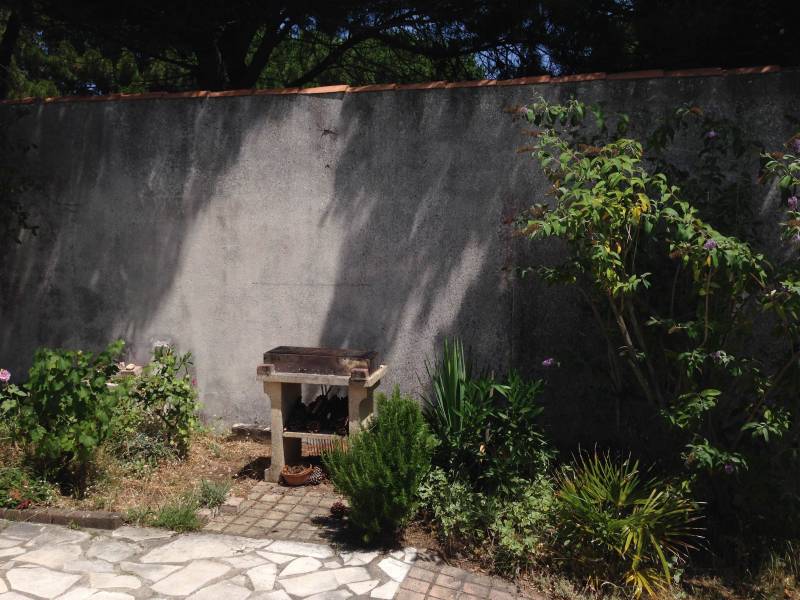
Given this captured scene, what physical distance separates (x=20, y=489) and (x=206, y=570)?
1.55 metres

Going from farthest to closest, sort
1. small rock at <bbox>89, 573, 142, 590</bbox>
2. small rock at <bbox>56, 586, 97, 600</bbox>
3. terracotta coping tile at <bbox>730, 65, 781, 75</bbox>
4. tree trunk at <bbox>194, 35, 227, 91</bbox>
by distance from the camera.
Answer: tree trunk at <bbox>194, 35, 227, 91</bbox>
terracotta coping tile at <bbox>730, 65, 781, 75</bbox>
small rock at <bbox>89, 573, 142, 590</bbox>
small rock at <bbox>56, 586, 97, 600</bbox>

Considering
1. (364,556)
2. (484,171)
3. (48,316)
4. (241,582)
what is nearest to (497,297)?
(484,171)

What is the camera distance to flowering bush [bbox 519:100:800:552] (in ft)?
12.6

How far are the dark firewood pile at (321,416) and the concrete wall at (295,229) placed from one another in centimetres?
54

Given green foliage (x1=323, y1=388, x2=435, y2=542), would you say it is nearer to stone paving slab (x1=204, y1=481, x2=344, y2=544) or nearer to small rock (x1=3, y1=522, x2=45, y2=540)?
stone paving slab (x1=204, y1=481, x2=344, y2=544)

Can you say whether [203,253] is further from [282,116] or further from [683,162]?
[683,162]

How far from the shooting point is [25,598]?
348 cm

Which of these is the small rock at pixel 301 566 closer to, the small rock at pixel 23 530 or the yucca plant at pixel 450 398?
the yucca plant at pixel 450 398

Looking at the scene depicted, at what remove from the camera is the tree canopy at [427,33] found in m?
5.87

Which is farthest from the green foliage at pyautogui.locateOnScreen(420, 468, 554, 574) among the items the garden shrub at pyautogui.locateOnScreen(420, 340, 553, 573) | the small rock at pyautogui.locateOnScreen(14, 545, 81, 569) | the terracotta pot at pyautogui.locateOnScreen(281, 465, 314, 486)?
the small rock at pyautogui.locateOnScreen(14, 545, 81, 569)

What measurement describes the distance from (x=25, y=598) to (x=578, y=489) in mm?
2955

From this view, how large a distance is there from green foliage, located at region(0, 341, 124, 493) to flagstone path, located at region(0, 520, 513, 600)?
48 cm

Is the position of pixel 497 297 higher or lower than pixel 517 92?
lower

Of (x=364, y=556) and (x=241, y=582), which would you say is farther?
(x=364, y=556)
